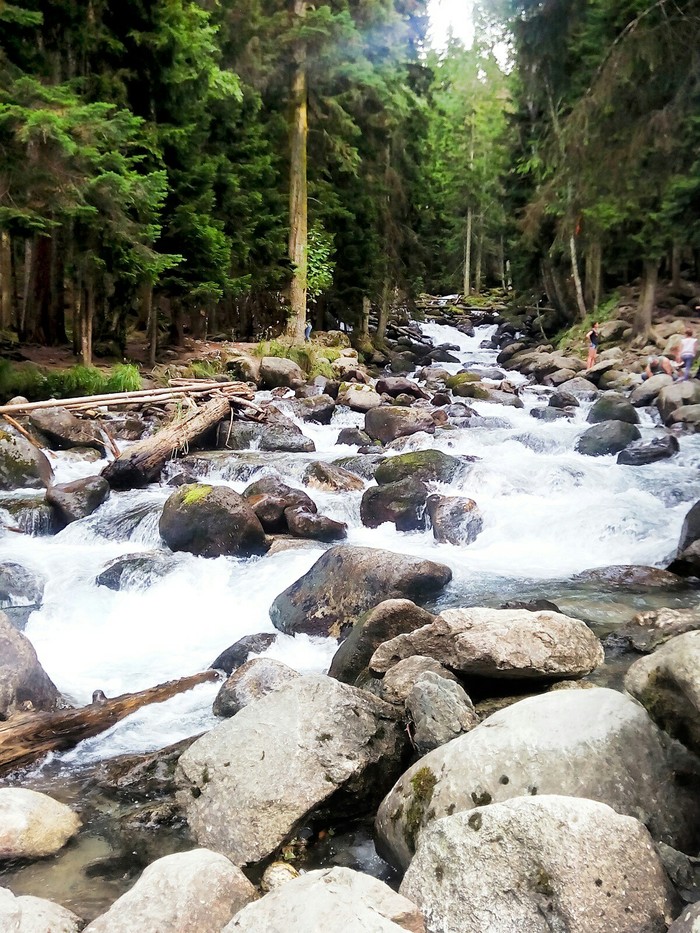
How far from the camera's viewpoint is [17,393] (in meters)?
13.4

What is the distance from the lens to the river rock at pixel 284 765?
3705mm

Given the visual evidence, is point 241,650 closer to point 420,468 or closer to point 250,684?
point 250,684

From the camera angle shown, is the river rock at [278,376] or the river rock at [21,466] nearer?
the river rock at [21,466]

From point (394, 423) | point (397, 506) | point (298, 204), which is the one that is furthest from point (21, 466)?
point (298, 204)

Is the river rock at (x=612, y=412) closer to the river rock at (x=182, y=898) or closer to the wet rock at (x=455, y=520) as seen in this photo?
the wet rock at (x=455, y=520)

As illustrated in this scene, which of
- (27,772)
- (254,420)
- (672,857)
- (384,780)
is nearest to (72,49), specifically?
(254,420)

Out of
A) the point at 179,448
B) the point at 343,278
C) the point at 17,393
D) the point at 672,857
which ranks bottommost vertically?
the point at 672,857

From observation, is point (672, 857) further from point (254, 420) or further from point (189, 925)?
point (254, 420)

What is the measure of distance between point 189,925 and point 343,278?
84.2 feet

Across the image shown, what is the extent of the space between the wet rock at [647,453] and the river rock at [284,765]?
31.6 feet

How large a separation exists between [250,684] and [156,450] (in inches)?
273

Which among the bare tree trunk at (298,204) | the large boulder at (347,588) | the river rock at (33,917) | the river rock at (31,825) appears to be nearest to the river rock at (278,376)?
the bare tree trunk at (298,204)

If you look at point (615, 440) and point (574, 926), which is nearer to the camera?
point (574, 926)

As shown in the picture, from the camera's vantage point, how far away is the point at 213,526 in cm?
893
